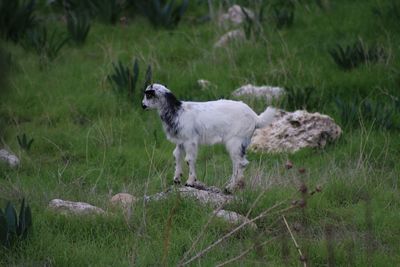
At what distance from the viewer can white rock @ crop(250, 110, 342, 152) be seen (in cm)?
938

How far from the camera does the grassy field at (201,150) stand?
657 centimetres

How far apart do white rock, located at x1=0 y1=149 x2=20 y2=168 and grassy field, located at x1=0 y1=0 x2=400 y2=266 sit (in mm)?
89

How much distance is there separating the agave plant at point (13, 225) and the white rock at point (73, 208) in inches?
22.1

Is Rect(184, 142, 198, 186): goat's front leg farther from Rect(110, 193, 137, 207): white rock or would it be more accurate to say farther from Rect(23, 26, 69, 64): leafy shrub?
Rect(23, 26, 69, 64): leafy shrub

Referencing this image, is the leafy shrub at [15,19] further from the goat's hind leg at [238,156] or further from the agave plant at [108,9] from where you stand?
the goat's hind leg at [238,156]

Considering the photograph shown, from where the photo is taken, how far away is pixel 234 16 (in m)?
13.0

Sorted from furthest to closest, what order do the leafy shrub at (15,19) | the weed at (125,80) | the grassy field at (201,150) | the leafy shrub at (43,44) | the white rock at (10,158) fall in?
the leafy shrub at (15,19) < the leafy shrub at (43,44) < the weed at (125,80) < the white rock at (10,158) < the grassy field at (201,150)

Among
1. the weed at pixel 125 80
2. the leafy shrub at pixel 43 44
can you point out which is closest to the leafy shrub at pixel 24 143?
the weed at pixel 125 80

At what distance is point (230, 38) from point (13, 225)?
21.1 feet

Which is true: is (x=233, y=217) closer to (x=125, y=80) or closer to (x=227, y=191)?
(x=227, y=191)

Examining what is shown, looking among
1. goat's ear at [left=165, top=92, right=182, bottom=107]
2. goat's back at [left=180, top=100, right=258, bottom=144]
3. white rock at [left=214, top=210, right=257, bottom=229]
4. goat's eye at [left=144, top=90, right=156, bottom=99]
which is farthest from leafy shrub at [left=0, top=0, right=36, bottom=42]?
white rock at [left=214, top=210, right=257, bottom=229]

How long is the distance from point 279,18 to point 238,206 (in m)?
5.88

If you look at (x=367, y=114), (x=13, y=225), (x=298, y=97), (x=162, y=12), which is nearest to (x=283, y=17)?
(x=162, y=12)

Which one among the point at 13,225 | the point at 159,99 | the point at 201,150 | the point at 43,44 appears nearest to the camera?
the point at 13,225
